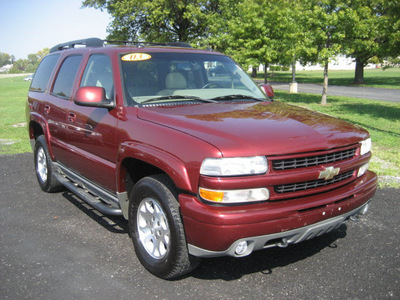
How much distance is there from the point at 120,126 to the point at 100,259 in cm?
126

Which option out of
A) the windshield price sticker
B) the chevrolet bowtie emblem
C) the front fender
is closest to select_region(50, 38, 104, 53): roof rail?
the windshield price sticker

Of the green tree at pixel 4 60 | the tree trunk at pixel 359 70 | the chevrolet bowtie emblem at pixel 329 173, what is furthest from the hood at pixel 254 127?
the green tree at pixel 4 60

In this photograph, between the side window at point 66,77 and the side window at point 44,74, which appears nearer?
the side window at point 66,77

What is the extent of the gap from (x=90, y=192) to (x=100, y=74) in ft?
4.25

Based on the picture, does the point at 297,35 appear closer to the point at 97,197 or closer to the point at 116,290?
the point at 97,197

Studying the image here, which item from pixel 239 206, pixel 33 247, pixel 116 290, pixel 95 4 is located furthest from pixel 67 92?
pixel 95 4

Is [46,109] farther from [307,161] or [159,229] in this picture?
[307,161]

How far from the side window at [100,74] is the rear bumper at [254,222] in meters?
1.65

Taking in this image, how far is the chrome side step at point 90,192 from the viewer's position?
3881 millimetres

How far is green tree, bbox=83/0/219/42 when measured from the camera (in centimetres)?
2884

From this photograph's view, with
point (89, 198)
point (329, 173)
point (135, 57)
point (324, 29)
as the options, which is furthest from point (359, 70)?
point (329, 173)

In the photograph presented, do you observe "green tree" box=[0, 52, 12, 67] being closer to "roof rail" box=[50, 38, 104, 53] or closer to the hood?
"roof rail" box=[50, 38, 104, 53]

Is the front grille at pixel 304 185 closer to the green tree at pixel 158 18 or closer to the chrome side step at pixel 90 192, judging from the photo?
the chrome side step at pixel 90 192

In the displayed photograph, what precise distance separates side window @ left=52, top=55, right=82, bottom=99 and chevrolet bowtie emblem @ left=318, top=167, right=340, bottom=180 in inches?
121
